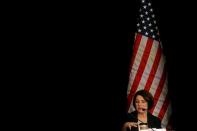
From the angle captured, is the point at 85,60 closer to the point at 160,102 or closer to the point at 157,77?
the point at 157,77

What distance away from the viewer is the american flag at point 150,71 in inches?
127

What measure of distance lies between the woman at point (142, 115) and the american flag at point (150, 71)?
1.9 inches

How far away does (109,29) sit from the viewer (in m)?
3.96

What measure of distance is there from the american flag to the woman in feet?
0.15

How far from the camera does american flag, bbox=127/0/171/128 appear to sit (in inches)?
127

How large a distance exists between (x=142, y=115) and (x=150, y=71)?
1.59 ft

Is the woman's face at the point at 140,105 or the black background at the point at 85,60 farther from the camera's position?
the black background at the point at 85,60

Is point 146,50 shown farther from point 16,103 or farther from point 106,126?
point 16,103

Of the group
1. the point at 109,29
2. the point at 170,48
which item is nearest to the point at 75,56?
the point at 109,29

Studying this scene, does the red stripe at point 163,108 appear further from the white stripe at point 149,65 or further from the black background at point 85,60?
the black background at point 85,60

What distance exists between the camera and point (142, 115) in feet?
10.5

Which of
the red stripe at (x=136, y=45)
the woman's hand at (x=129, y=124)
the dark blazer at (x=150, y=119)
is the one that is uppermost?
the red stripe at (x=136, y=45)

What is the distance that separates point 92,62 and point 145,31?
0.92 m

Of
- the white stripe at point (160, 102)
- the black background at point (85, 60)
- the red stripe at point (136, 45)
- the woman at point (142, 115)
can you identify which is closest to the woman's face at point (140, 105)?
the woman at point (142, 115)
